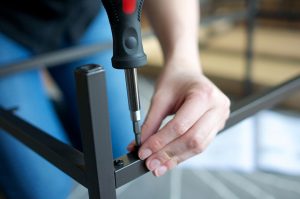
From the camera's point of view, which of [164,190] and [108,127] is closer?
[108,127]

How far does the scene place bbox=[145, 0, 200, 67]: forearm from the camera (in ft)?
1.50

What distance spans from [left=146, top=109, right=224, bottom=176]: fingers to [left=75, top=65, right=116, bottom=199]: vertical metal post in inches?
1.9

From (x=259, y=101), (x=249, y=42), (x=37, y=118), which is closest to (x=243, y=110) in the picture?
(x=259, y=101)

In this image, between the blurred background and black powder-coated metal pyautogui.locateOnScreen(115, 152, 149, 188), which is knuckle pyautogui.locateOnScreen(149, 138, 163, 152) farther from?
the blurred background

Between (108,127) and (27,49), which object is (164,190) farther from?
(108,127)

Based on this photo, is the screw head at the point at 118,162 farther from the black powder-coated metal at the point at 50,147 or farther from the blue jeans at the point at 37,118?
the blue jeans at the point at 37,118

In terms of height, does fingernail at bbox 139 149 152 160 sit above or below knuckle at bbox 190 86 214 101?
below

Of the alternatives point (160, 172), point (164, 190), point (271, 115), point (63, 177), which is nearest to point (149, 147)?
point (160, 172)

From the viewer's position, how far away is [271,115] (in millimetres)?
1228

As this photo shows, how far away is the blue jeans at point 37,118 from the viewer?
62 centimetres

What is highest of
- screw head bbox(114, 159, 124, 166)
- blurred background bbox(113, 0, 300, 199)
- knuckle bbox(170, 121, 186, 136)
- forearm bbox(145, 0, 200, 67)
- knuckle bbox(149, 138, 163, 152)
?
forearm bbox(145, 0, 200, 67)

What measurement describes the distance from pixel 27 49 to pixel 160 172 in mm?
505

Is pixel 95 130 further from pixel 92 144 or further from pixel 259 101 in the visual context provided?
pixel 259 101

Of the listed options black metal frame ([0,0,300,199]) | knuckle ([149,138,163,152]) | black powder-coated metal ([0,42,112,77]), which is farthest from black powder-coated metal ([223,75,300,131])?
black powder-coated metal ([0,42,112,77])
